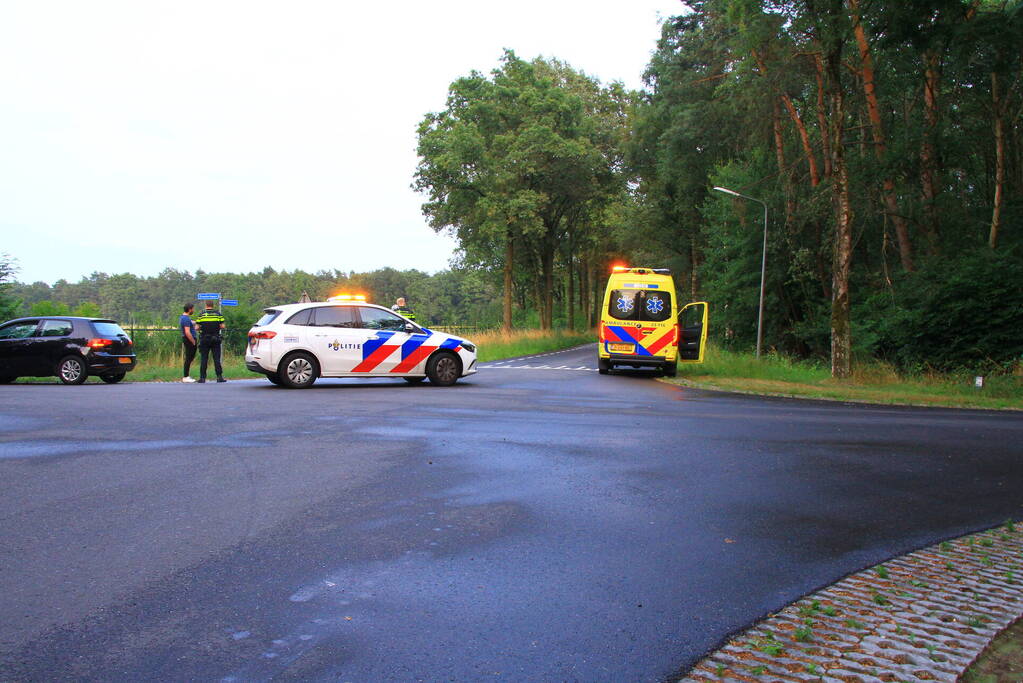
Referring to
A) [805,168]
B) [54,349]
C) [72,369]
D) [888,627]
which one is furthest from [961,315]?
[54,349]

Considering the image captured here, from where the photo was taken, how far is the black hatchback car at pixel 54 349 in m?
17.8

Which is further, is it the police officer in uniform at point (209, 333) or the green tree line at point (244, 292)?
the green tree line at point (244, 292)

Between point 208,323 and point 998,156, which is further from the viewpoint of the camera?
point 998,156

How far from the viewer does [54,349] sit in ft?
58.4

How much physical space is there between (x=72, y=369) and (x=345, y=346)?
6581 millimetres

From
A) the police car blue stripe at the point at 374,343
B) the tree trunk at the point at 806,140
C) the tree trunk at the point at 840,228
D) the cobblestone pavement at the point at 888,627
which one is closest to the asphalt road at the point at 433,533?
the cobblestone pavement at the point at 888,627

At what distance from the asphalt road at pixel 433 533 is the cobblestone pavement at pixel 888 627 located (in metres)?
0.18

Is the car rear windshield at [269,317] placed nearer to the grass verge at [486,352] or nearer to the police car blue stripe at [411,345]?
the police car blue stripe at [411,345]

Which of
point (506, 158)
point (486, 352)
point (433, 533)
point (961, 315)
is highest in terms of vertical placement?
point (506, 158)

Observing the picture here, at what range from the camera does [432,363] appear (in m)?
17.0

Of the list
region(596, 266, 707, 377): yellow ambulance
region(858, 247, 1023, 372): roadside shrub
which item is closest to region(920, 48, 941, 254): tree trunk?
region(858, 247, 1023, 372): roadside shrub

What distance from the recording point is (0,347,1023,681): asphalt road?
3.57 m

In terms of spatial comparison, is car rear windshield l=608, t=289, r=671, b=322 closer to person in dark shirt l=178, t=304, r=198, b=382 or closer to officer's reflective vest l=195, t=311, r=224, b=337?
officer's reflective vest l=195, t=311, r=224, b=337

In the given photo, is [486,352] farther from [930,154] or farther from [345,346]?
[345,346]
